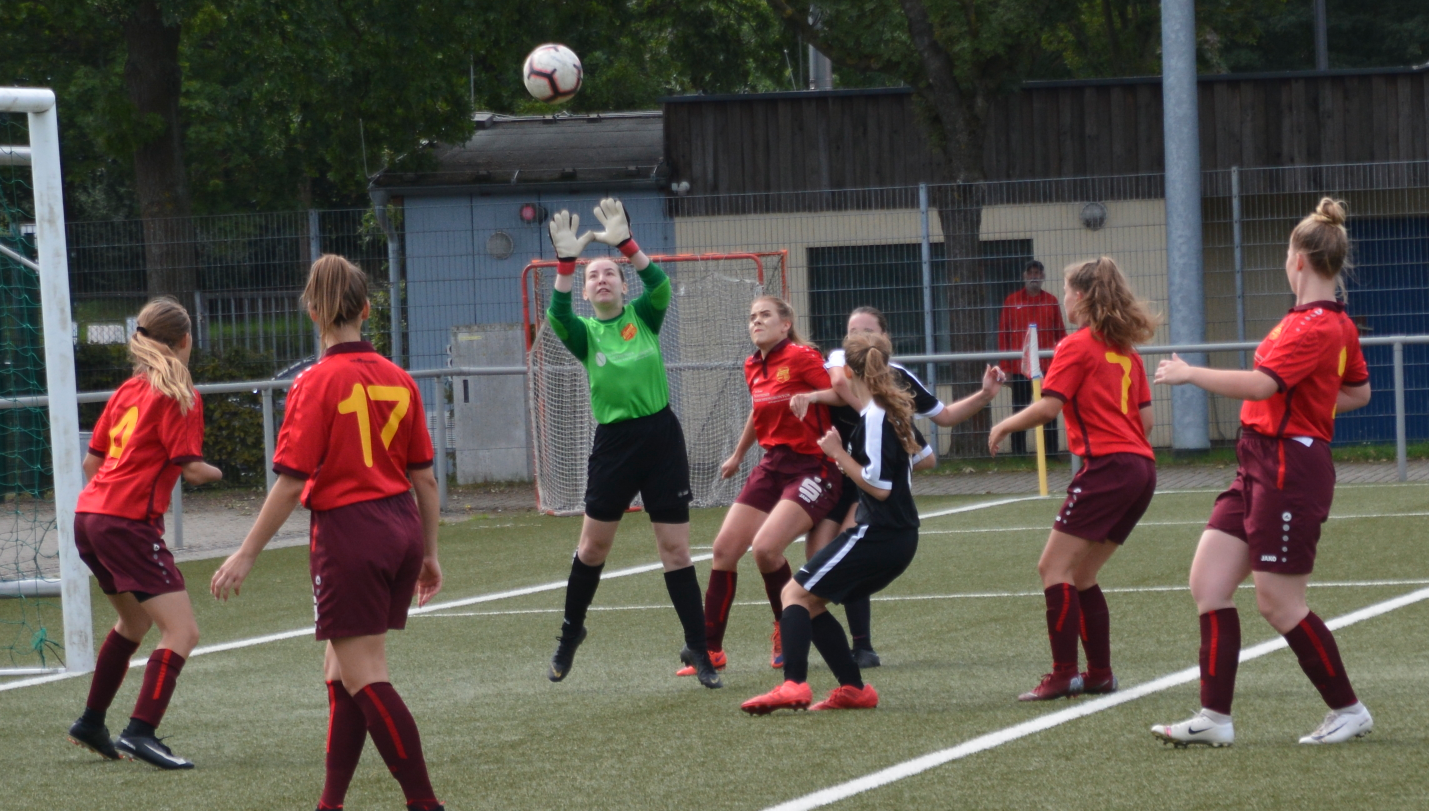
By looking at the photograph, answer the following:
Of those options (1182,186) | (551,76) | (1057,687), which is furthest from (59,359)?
(1182,186)

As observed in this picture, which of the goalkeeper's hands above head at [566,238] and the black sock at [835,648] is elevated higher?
the goalkeeper's hands above head at [566,238]

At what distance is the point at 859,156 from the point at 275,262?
7.13 meters

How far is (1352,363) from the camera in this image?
5434 millimetres

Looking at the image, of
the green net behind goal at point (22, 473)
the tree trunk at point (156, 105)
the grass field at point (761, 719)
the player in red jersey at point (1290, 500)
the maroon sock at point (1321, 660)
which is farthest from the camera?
the tree trunk at point (156, 105)

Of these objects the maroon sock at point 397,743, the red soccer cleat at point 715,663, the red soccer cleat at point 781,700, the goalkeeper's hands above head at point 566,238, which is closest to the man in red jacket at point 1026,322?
the red soccer cleat at point 715,663

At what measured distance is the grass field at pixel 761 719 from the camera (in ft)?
16.8

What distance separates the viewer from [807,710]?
6.38 metres

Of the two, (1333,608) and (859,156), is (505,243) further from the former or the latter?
(1333,608)

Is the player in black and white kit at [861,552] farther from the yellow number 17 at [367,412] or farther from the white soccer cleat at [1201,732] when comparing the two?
the yellow number 17 at [367,412]

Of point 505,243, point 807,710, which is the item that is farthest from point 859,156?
point 807,710

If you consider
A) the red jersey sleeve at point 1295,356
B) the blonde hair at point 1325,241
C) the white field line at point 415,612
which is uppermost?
the blonde hair at point 1325,241

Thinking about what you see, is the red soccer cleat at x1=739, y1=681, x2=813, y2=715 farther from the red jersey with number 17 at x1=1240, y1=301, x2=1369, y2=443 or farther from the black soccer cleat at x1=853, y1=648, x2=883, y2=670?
the red jersey with number 17 at x1=1240, y1=301, x2=1369, y2=443

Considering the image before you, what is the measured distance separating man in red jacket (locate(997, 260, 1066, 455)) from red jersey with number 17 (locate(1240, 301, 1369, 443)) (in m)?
10.3

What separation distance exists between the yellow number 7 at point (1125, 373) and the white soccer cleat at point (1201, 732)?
142 cm
